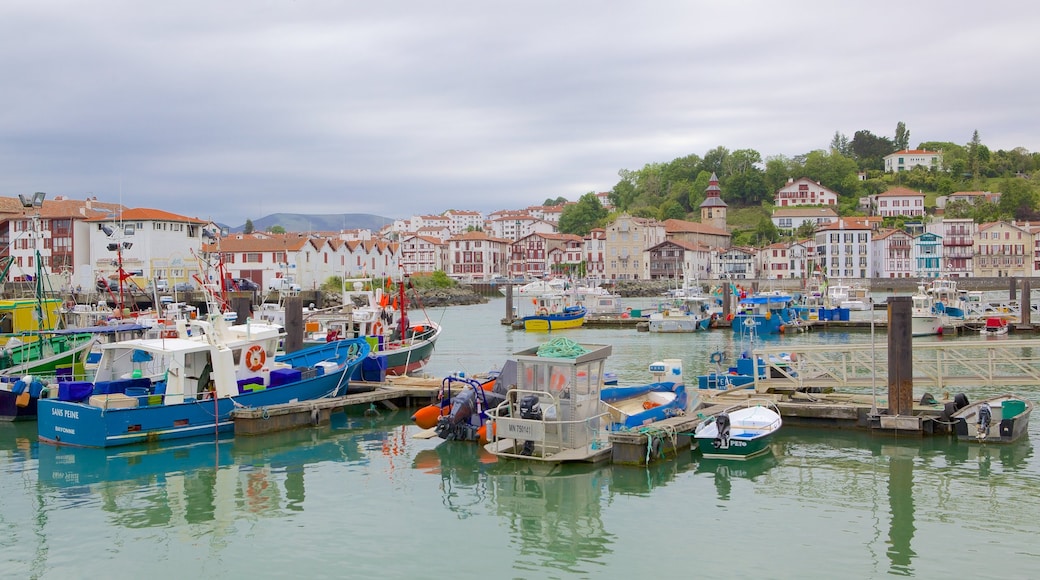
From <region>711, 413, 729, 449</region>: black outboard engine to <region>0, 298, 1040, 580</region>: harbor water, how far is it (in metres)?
0.38

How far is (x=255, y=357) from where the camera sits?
22.0m

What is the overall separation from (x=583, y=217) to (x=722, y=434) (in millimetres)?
140554

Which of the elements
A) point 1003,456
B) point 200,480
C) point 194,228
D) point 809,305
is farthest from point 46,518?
point 194,228

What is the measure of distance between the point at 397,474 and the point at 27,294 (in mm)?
41687

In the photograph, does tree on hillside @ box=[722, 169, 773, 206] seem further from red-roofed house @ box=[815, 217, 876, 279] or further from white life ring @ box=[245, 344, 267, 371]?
white life ring @ box=[245, 344, 267, 371]

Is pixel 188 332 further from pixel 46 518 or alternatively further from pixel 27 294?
pixel 27 294

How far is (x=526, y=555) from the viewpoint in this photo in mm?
12531

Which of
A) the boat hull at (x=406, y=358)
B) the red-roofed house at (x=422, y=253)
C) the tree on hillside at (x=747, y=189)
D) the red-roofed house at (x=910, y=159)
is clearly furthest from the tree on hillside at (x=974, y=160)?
the boat hull at (x=406, y=358)

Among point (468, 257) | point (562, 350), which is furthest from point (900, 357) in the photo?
point (468, 257)

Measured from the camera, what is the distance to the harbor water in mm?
12008

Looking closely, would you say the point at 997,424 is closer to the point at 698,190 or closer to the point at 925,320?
the point at 925,320

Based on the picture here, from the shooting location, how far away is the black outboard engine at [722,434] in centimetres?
1738

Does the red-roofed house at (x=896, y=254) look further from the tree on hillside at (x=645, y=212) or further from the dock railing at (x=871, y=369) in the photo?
the dock railing at (x=871, y=369)

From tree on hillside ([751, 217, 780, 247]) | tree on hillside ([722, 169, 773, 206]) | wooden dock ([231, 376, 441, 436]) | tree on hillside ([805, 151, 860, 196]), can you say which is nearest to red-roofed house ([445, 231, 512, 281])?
tree on hillside ([751, 217, 780, 247])
